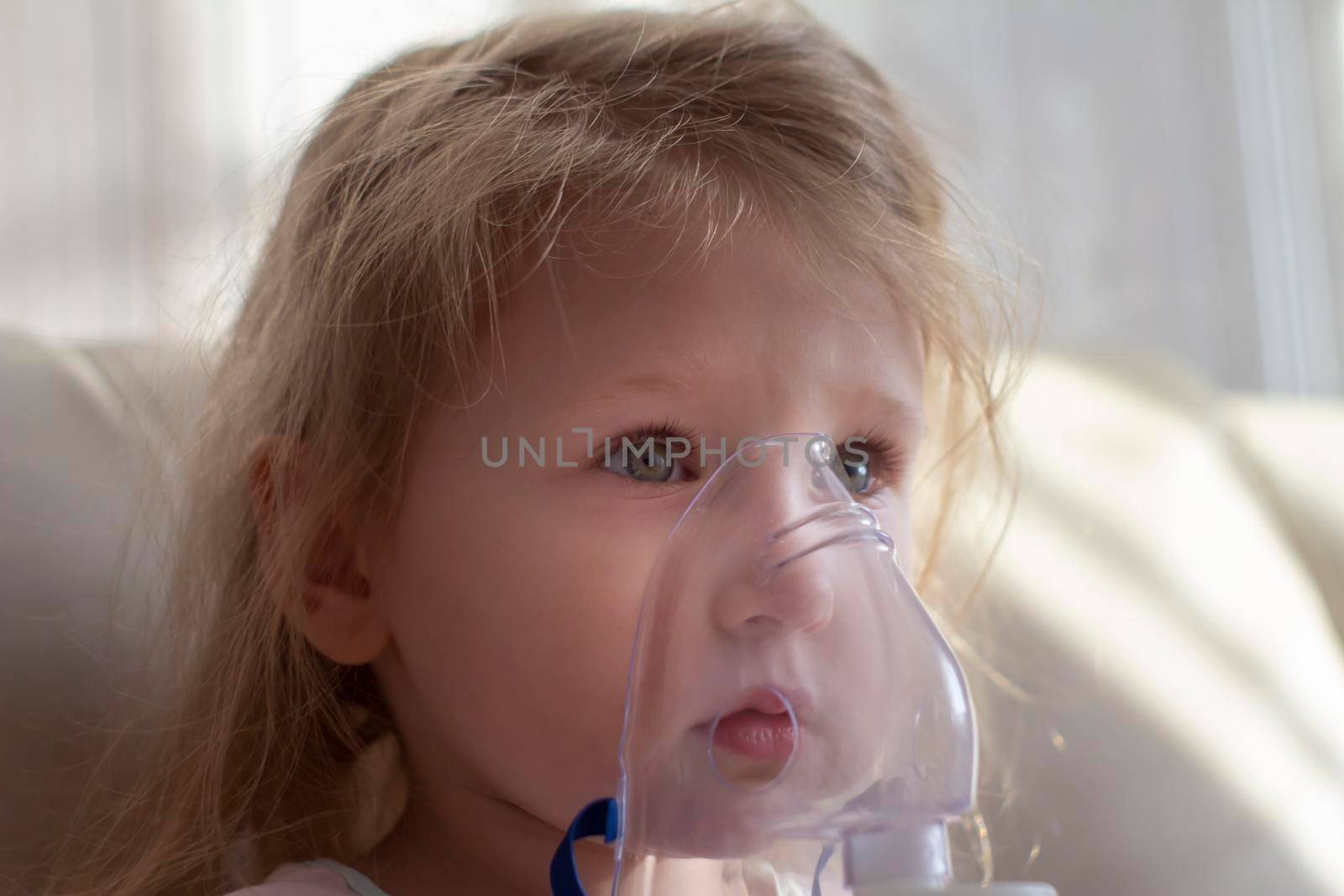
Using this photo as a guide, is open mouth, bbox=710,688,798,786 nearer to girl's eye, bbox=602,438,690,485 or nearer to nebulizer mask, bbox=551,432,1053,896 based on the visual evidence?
nebulizer mask, bbox=551,432,1053,896

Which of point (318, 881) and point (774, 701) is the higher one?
point (774, 701)

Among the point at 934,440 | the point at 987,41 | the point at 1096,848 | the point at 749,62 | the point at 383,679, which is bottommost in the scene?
the point at 1096,848

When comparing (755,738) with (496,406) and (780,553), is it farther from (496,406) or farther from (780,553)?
(496,406)

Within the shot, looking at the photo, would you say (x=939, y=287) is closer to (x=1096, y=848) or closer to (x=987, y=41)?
(x=1096, y=848)

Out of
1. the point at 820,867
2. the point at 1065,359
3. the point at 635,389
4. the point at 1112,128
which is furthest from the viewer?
the point at 1112,128

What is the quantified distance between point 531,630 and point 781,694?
16 cm

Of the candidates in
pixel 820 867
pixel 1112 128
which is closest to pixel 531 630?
pixel 820 867

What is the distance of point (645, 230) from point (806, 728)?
29 cm

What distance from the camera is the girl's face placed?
0.68m

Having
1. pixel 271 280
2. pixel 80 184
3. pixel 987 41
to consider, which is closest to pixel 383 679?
pixel 271 280

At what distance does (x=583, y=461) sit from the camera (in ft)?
2.25

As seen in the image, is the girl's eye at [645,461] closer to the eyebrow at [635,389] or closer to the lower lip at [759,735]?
the eyebrow at [635,389]

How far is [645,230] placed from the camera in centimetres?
71

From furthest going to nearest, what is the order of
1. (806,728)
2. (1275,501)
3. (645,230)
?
1. (1275,501)
2. (645,230)
3. (806,728)
